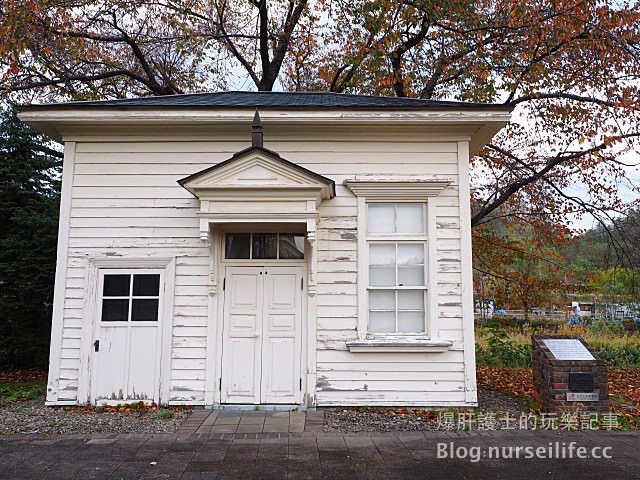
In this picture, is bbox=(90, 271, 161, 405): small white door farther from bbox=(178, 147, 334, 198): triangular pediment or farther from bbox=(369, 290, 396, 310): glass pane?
bbox=(369, 290, 396, 310): glass pane

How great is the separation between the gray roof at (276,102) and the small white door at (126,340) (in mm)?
2366

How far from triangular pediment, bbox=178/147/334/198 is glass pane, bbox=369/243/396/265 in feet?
3.99

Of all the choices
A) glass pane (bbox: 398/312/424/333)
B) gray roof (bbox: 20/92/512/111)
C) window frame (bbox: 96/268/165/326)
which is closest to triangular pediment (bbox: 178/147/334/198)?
gray roof (bbox: 20/92/512/111)

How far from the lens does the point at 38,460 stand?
437cm

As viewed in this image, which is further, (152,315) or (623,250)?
(623,250)

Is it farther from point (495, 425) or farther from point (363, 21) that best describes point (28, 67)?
point (495, 425)

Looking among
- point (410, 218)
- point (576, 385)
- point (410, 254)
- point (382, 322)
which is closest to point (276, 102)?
point (410, 218)

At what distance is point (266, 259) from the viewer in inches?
255

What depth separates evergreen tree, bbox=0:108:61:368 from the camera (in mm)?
9156

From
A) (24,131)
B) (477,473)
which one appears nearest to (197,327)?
(477,473)

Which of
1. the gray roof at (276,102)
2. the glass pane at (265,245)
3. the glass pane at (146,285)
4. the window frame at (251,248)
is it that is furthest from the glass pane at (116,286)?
the gray roof at (276,102)

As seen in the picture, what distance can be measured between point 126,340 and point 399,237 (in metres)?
3.91

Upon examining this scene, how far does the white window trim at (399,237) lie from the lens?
6.18m

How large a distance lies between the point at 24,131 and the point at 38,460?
7.98 m
